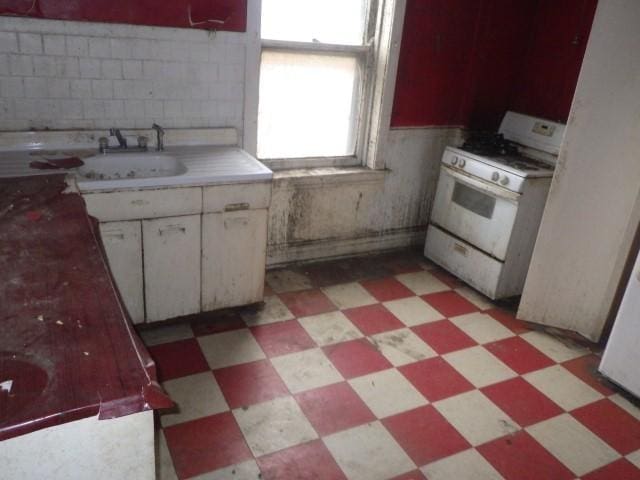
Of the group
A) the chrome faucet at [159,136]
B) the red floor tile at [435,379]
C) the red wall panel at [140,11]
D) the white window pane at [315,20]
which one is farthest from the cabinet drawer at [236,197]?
the red floor tile at [435,379]

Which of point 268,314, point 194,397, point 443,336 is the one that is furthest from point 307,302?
point 194,397

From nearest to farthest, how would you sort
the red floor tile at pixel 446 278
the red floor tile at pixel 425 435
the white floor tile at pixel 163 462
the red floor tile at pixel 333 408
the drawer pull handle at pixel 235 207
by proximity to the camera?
the white floor tile at pixel 163 462, the red floor tile at pixel 425 435, the red floor tile at pixel 333 408, the drawer pull handle at pixel 235 207, the red floor tile at pixel 446 278

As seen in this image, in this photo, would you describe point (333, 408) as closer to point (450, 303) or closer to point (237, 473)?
point (237, 473)

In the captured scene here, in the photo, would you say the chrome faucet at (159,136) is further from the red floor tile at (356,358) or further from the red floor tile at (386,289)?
the red floor tile at (386,289)

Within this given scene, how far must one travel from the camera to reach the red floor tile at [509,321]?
11.0 ft

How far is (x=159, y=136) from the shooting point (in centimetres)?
303

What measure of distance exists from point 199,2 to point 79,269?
197 centimetres

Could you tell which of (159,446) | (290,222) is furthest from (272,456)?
(290,222)

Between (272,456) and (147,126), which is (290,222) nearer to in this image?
(147,126)

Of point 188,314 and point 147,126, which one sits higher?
point 147,126

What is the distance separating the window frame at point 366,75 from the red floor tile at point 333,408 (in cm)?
165

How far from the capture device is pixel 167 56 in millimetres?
3000

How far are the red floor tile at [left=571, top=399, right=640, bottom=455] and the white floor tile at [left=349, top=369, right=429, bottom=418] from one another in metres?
0.81

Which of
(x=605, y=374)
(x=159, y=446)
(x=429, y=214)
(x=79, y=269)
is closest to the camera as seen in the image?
(x=79, y=269)
